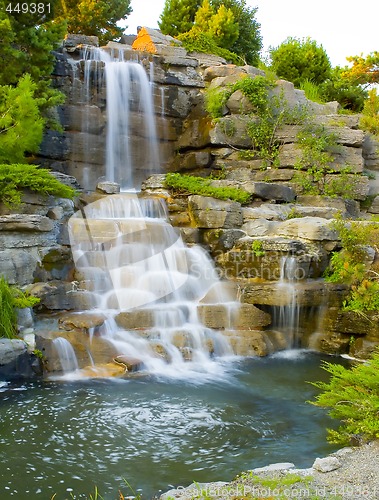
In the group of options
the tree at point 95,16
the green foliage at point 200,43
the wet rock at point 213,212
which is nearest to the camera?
the wet rock at point 213,212

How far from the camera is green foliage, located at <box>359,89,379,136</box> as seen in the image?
55.1ft

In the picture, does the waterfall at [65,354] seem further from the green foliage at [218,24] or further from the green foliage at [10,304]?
the green foliage at [218,24]

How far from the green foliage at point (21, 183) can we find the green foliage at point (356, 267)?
554cm

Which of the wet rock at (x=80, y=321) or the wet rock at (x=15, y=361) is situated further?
the wet rock at (x=80, y=321)

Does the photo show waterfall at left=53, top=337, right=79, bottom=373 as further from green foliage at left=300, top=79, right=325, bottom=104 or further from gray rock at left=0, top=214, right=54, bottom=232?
green foliage at left=300, top=79, right=325, bottom=104

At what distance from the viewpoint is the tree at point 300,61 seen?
1994 cm

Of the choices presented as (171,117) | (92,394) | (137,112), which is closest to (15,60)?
(137,112)

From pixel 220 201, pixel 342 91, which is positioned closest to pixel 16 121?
pixel 220 201

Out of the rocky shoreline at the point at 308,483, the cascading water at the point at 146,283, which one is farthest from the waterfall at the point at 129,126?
the rocky shoreline at the point at 308,483

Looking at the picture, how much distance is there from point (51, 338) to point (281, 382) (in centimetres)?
345

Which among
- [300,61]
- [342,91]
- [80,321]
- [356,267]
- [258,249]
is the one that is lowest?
[80,321]

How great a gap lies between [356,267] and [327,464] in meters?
5.78

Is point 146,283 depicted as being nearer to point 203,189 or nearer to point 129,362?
point 129,362

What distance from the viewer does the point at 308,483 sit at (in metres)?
4.02
